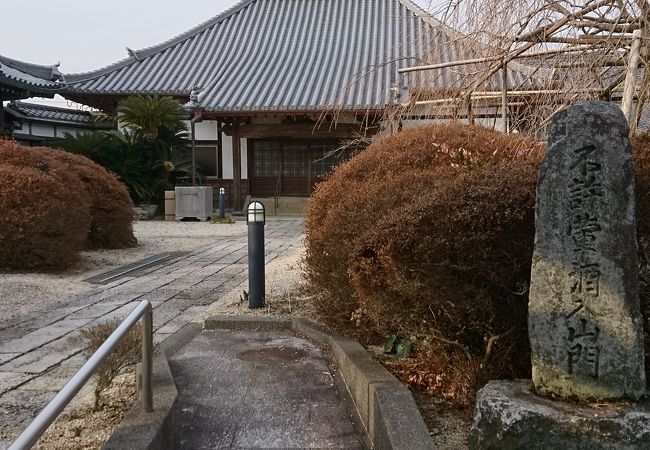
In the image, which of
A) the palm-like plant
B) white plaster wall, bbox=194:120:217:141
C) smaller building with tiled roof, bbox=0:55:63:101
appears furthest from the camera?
white plaster wall, bbox=194:120:217:141

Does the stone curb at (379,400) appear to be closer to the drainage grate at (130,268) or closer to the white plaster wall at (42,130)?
the drainage grate at (130,268)

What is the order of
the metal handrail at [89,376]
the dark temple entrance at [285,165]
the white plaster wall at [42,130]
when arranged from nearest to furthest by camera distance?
the metal handrail at [89,376]
the dark temple entrance at [285,165]
the white plaster wall at [42,130]

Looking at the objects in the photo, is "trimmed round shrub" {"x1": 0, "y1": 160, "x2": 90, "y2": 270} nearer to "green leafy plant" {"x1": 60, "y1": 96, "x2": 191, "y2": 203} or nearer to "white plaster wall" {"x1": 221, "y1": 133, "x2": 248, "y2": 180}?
"green leafy plant" {"x1": 60, "y1": 96, "x2": 191, "y2": 203}

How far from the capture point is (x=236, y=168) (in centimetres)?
1931

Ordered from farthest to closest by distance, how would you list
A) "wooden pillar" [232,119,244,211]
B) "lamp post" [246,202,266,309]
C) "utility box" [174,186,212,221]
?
"wooden pillar" [232,119,244,211] → "utility box" [174,186,212,221] → "lamp post" [246,202,266,309]

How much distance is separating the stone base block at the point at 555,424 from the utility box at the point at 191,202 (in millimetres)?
15166

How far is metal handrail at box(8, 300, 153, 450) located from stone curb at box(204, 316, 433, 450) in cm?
114

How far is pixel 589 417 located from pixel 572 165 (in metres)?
1.05

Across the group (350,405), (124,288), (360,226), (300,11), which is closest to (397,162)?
(360,226)

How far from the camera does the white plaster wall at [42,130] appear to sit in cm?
2192

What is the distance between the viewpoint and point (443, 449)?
2.86m

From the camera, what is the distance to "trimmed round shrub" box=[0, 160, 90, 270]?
777 centimetres

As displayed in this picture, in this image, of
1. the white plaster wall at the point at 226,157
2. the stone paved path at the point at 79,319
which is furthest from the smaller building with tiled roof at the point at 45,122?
the stone paved path at the point at 79,319

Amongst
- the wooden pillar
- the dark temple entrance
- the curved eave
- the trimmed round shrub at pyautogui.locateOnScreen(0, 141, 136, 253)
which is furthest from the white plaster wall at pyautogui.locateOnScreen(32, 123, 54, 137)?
the trimmed round shrub at pyautogui.locateOnScreen(0, 141, 136, 253)
